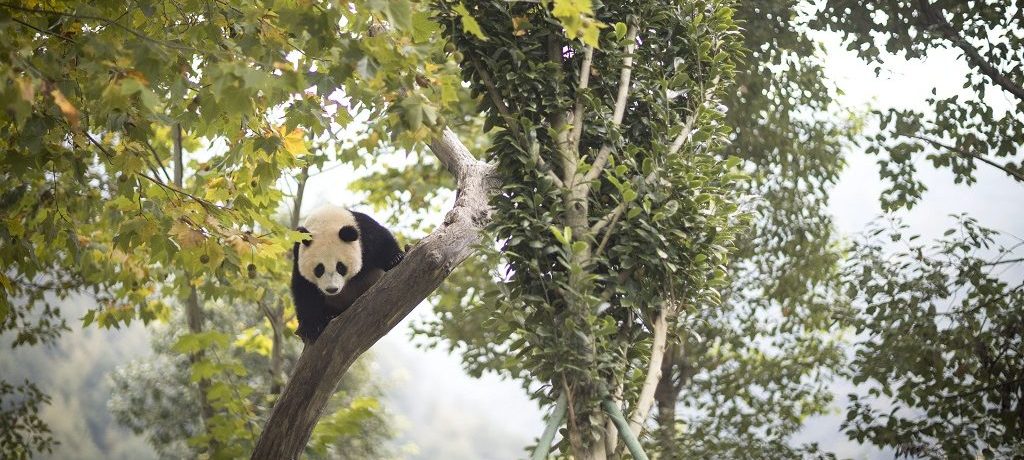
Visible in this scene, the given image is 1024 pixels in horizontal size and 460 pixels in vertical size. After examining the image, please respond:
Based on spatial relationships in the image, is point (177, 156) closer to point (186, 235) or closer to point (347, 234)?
point (347, 234)

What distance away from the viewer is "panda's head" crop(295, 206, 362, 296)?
4.35 metres

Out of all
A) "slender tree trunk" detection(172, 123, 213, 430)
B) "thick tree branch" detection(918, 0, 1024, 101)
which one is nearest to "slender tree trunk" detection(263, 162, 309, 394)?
"slender tree trunk" detection(172, 123, 213, 430)

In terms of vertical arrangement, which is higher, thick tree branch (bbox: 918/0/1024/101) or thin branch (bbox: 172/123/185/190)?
thick tree branch (bbox: 918/0/1024/101)

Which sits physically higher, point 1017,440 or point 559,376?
point 1017,440

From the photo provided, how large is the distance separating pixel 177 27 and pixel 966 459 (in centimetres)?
475

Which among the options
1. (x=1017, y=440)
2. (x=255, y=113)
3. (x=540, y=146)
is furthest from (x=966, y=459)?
(x=255, y=113)

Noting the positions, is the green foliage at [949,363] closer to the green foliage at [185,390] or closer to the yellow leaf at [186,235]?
the yellow leaf at [186,235]

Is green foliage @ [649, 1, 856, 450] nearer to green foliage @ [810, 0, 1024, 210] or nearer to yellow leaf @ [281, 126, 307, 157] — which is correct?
green foliage @ [810, 0, 1024, 210]

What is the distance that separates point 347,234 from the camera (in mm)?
4496

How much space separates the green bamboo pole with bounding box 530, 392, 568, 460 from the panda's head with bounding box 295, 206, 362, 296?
65.2 inches

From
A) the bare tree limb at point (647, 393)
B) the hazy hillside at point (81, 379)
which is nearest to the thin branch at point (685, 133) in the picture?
the bare tree limb at point (647, 393)

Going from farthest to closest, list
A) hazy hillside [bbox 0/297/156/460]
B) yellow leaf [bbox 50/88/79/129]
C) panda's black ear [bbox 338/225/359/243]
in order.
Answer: hazy hillside [bbox 0/297/156/460], panda's black ear [bbox 338/225/359/243], yellow leaf [bbox 50/88/79/129]

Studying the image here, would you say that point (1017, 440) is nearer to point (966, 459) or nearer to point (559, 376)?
point (966, 459)

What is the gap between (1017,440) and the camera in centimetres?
510
